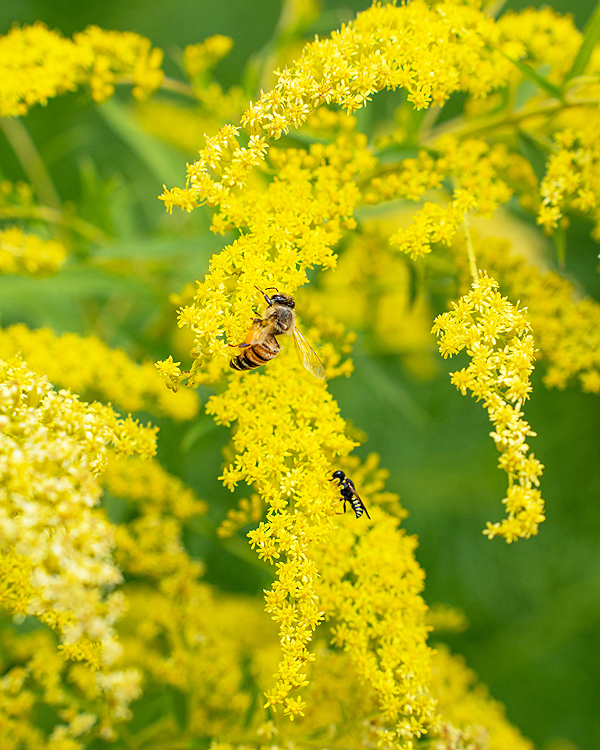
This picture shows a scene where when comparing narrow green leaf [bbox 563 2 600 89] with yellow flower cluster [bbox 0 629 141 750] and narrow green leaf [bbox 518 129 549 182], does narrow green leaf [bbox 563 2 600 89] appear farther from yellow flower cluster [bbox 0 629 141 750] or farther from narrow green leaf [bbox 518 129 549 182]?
yellow flower cluster [bbox 0 629 141 750]

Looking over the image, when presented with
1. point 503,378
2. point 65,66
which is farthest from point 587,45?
point 65,66

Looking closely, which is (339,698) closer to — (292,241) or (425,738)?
(425,738)

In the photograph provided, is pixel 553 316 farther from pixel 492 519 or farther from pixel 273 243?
pixel 492 519

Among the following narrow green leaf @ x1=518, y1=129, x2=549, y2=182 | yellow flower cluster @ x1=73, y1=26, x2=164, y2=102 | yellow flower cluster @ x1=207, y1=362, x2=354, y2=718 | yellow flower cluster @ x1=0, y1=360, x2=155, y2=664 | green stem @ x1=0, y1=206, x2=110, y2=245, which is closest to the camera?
yellow flower cluster @ x1=0, y1=360, x2=155, y2=664

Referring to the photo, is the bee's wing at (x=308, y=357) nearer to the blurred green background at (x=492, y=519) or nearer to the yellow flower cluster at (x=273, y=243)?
the yellow flower cluster at (x=273, y=243)

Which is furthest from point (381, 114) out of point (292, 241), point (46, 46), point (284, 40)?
point (292, 241)

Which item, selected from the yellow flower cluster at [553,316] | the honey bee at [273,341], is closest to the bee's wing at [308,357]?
the honey bee at [273,341]

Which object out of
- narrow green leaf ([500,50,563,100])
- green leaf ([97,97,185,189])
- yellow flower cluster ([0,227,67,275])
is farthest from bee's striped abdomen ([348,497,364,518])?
green leaf ([97,97,185,189])
